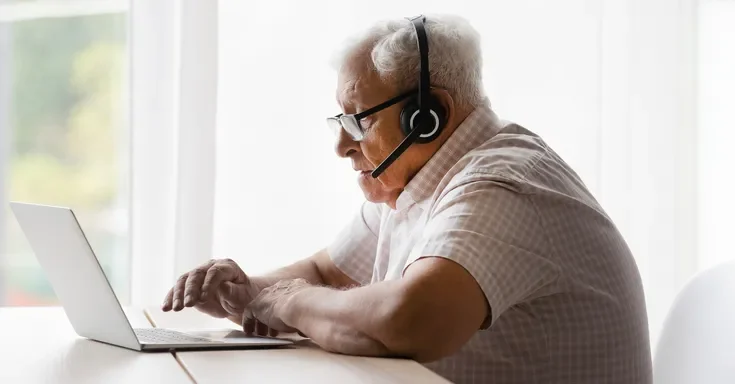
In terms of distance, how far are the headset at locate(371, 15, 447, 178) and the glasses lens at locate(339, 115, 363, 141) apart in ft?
0.32

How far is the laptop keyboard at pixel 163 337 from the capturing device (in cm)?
125

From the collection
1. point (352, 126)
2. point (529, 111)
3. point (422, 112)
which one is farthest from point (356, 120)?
point (529, 111)

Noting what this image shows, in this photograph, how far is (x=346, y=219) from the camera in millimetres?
2586

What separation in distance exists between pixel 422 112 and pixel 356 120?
14 centimetres

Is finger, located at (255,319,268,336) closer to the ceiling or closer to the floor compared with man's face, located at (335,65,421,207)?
closer to the floor

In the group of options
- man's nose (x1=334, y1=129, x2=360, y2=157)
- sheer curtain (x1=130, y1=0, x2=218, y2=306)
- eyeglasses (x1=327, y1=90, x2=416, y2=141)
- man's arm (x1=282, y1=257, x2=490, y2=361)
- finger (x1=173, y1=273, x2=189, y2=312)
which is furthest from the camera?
sheer curtain (x1=130, y1=0, x2=218, y2=306)

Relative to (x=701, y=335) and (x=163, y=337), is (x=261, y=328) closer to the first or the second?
(x=163, y=337)

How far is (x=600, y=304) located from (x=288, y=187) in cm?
125

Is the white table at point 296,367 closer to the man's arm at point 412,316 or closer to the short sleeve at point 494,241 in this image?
the man's arm at point 412,316

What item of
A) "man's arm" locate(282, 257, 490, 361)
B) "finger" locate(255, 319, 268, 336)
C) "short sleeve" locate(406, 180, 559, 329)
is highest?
"short sleeve" locate(406, 180, 559, 329)

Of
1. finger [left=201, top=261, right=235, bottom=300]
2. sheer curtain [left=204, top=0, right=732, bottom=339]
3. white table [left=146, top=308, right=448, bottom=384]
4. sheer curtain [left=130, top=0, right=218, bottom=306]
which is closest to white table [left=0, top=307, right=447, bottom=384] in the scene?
white table [left=146, top=308, right=448, bottom=384]

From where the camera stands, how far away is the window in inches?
98.4

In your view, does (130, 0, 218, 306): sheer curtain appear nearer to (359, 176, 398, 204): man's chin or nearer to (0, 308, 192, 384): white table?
(359, 176, 398, 204): man's chin

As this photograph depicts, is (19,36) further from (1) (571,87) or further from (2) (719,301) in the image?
(2) (719,301)
